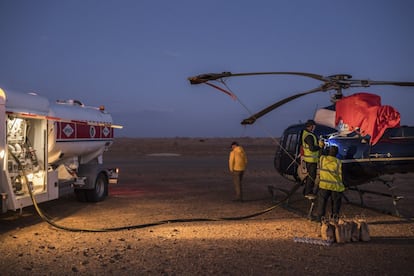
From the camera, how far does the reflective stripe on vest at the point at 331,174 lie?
9.58 m

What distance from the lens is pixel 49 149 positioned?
1175cm

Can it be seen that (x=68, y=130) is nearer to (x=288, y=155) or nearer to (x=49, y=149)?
(x=49, y=149)

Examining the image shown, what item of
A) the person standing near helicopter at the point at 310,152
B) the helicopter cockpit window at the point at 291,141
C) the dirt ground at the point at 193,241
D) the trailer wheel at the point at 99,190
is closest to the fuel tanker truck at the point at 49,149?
the trailer wheel at the point at 99,190

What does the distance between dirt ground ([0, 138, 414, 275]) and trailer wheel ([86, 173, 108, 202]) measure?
24cm

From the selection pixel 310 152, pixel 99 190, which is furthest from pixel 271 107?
pixel 99 190


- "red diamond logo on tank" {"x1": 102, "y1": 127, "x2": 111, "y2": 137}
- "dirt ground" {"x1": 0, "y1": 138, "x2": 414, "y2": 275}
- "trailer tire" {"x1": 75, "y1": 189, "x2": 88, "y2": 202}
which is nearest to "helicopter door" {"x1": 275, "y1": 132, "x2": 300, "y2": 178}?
"dirt ground" {"x1": 0, "y1": 138, "x2": 414, "y2": 275}

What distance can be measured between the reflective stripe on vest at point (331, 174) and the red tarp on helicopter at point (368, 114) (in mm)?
1281

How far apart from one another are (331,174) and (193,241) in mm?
3414

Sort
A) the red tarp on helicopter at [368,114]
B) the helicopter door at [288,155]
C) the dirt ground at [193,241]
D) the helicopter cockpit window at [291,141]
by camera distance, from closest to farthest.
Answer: the dirt ground at [193,241], the red tarp on helicopter at [368,114], the helicopter door at [288,155], the helicopter cockpit window at [291,141]

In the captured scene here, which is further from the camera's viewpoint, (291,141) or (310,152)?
(291,141)

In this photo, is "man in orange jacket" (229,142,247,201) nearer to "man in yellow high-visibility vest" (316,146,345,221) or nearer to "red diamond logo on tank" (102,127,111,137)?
"man in yellow high-visibility vest" (316,146,345,221)

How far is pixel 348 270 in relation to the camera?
6.62 meters

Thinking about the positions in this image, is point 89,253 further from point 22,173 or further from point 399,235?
point 399,235

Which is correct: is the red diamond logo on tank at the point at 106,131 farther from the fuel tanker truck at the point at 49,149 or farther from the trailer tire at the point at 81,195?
the trailer tire at the point at 81,195
